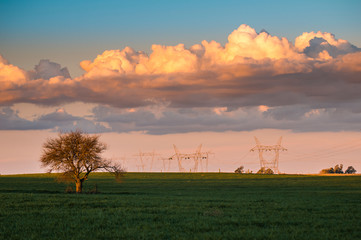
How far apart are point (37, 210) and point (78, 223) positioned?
32.0ft

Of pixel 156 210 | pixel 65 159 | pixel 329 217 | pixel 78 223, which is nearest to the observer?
pixel 78 223

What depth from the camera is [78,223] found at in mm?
30500

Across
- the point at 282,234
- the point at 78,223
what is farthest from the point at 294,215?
the point at 78,223

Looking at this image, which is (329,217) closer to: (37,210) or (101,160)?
(37,210)

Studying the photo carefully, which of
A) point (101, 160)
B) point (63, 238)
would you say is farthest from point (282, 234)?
point (101, 160)

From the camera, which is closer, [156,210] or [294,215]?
[294,215]

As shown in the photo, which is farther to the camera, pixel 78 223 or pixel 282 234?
pixel 78 223

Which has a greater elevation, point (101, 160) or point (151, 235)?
point (101, 160)

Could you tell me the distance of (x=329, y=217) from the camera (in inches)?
1341

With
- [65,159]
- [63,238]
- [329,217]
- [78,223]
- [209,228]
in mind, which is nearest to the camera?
[63,238]

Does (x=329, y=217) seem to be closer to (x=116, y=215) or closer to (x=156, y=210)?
(x=156, y=210)

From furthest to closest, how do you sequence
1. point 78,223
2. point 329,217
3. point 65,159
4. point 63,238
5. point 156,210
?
point 65,159
point 156,210
point 329,217
point 78,223
point 63,238

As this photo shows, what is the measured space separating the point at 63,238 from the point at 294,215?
62.6 ft

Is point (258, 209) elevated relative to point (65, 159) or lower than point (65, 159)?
lower
